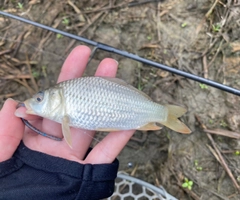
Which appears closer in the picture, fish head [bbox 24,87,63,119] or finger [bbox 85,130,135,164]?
fish head [bbox 24,87,63,119]

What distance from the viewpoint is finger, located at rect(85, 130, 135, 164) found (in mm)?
2377

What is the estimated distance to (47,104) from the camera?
224cm

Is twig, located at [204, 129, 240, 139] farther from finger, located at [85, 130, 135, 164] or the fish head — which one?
the fish head

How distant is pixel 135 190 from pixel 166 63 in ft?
3.97

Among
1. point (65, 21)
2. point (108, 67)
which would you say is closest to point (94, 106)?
point (108, 67)

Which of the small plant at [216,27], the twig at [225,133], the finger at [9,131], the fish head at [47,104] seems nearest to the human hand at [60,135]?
the finger at [9,131]

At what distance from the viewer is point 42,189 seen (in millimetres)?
2188

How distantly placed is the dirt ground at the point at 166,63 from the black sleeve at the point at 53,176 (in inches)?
29.4

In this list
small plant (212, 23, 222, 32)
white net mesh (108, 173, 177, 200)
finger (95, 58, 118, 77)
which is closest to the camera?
finger (95, 58, 118, 77)

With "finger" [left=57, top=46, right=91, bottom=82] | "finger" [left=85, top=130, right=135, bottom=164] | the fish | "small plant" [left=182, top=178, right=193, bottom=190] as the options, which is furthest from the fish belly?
"small plant" [left=182, top=178, right=193, bottom=190]

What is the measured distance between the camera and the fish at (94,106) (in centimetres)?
223

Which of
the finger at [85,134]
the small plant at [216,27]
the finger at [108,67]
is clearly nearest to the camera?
the finger at [85,134]

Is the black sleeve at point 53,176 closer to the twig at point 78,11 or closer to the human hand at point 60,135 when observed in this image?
the human hand at point 60,135

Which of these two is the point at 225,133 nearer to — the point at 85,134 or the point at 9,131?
the point at 85,134
